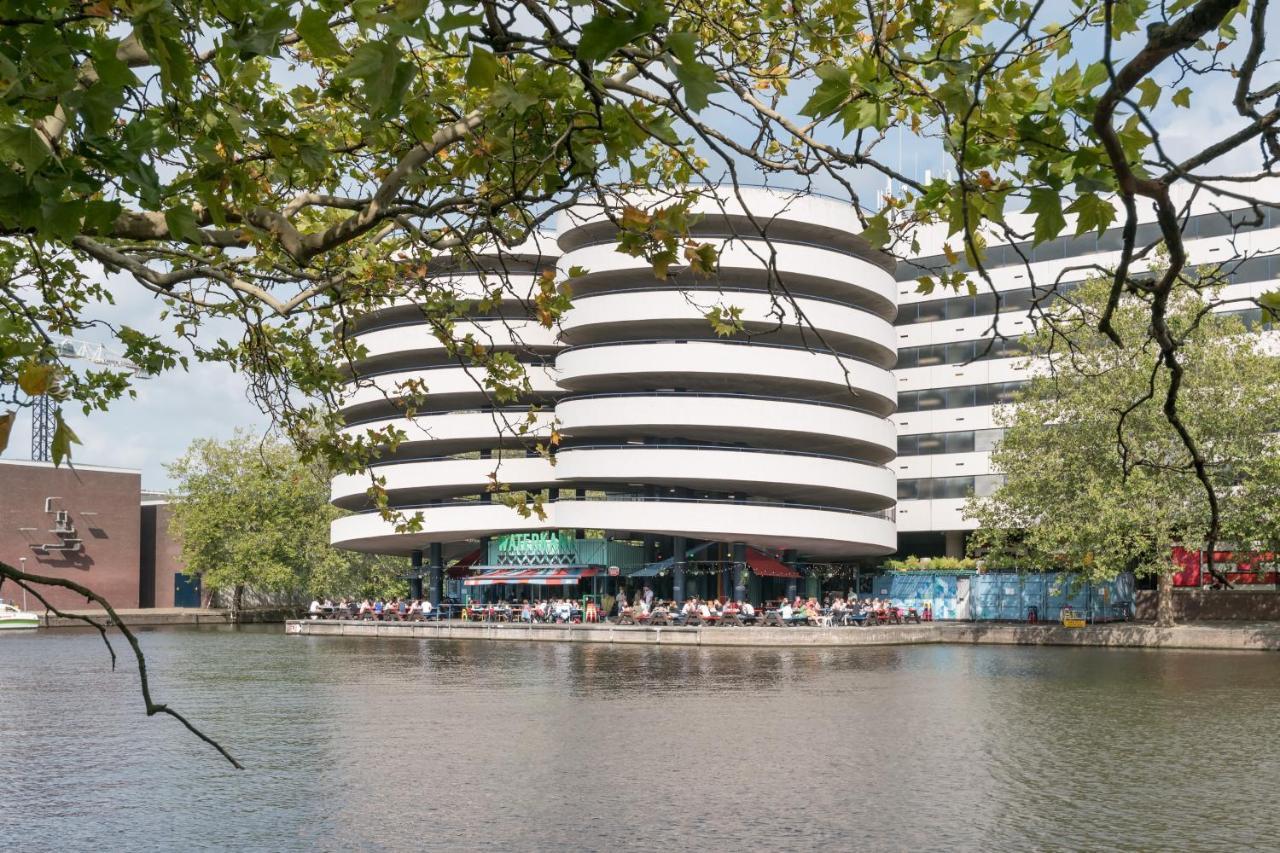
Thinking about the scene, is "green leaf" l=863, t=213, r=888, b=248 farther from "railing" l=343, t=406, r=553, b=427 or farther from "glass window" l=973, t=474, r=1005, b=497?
"glass window" l=973, t=474, r=1005, b=497

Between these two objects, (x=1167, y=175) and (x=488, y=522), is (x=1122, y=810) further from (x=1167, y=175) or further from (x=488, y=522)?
(x=488, y=522)

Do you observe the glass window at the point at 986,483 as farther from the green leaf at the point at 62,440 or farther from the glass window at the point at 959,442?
the green leaf at the point at 62,440

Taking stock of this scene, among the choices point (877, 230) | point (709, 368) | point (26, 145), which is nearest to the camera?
point (26, 145)

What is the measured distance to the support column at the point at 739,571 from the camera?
201 feet

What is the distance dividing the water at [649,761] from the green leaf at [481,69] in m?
9.17

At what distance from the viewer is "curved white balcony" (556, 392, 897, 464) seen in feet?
198

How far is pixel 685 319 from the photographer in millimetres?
61156

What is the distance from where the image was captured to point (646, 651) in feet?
142

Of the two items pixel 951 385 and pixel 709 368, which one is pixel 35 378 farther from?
pixel 951 385

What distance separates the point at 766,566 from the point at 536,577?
11.6 meters

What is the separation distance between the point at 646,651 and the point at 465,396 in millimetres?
28240

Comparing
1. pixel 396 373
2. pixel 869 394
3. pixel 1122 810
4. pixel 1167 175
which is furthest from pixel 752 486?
pixel 1167 175

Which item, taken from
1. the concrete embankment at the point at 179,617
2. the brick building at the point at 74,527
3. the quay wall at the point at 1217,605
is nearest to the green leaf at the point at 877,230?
the quay wall at the point at 1217,605

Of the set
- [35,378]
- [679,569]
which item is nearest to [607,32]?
[35,378]
